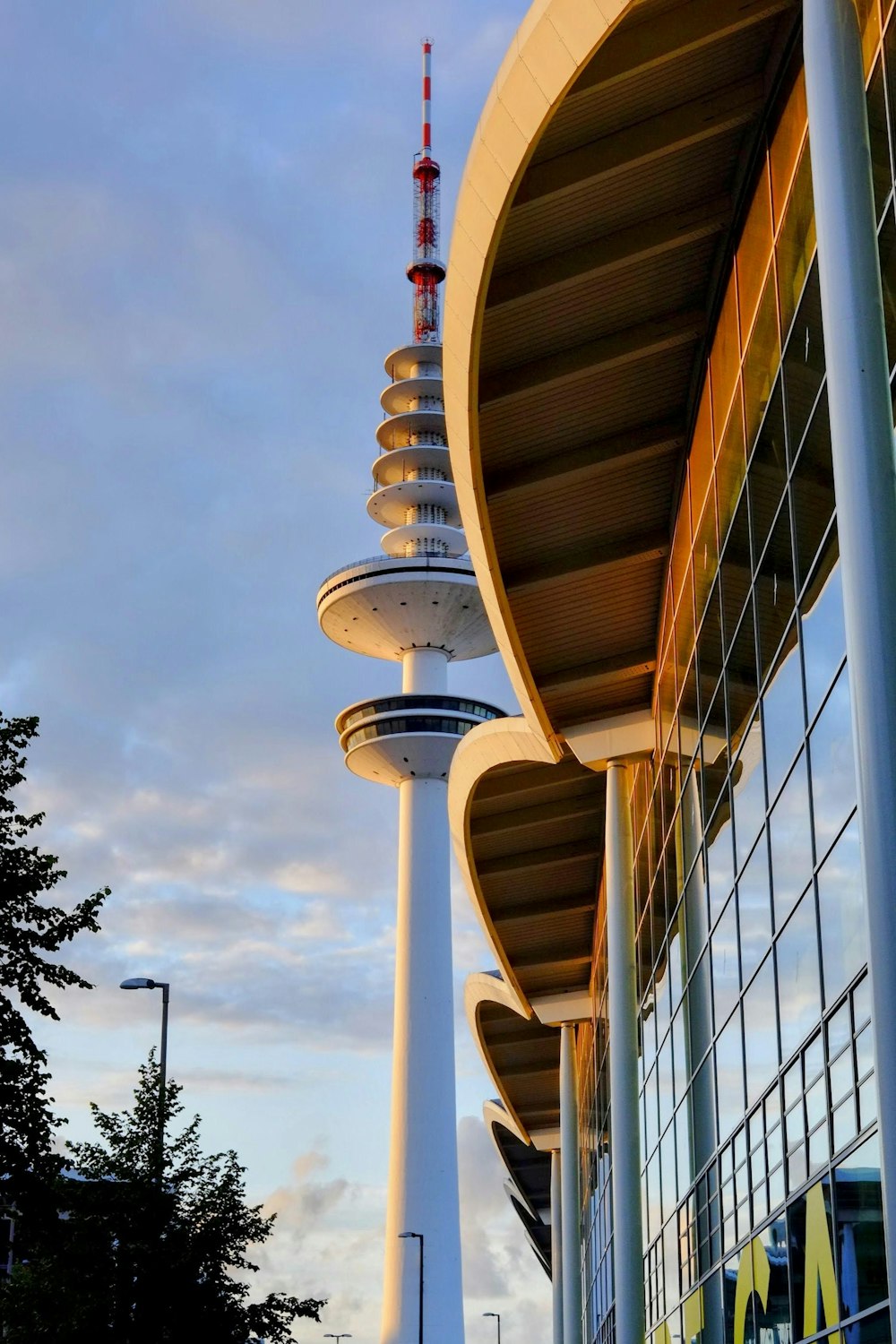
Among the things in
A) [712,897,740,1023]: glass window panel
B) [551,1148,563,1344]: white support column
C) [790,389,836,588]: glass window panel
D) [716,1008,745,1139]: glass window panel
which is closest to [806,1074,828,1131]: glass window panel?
[716,1008,745,1139]: glass window panel

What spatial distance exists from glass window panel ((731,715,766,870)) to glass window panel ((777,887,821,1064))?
149 cm

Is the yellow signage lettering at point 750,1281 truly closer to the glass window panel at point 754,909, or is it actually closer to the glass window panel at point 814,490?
the glass window panel at point 754,909

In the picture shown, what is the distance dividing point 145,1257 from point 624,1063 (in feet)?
26.4

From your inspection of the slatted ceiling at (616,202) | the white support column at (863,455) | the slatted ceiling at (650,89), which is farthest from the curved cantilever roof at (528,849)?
the white support column at (863,455)

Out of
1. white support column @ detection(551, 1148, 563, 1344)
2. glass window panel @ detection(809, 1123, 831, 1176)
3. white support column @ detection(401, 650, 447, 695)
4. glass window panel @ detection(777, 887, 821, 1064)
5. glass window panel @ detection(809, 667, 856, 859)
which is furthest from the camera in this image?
white support column @ detection(401, 650, 447, 695)

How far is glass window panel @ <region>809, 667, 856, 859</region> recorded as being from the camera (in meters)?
11.8

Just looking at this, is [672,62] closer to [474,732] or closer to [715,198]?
[715,198]

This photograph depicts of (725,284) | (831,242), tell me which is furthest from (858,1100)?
(725,284)

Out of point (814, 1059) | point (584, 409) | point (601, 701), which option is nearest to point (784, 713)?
point (814, 1059)

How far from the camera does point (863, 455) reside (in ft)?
33.1

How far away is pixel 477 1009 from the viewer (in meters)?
45.2

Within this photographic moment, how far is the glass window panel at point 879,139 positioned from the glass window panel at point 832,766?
3.10m

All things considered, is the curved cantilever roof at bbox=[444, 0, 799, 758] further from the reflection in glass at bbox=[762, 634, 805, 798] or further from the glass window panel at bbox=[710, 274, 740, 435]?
the reflection in glass at bbox=[762, 634, 805, 798]

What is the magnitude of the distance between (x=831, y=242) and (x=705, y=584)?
8.20m
